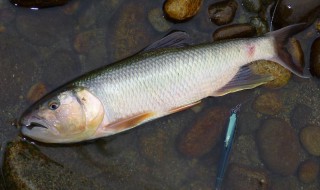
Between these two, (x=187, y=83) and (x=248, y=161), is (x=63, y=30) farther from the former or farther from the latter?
(x=248, y=161)

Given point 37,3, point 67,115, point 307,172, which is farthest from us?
point 307,172

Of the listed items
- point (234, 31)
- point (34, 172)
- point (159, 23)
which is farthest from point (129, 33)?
point (34, 172)

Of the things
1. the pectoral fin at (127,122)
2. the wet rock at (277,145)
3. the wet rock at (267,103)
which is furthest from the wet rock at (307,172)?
the pectoral fin at (127,122)

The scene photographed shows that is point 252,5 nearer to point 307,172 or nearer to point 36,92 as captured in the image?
point 307,172

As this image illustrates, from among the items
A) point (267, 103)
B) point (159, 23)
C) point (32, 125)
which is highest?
point (159, 23)

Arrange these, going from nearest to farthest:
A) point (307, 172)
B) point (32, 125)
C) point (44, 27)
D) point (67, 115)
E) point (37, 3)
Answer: point (67, 115) → point (32, 125) → point (37, 3) → point (44, 27) → point (307, 172)

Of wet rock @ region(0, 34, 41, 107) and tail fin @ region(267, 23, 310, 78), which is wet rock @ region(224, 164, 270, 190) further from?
wet rock @ region(0, 34, 41, 107)
